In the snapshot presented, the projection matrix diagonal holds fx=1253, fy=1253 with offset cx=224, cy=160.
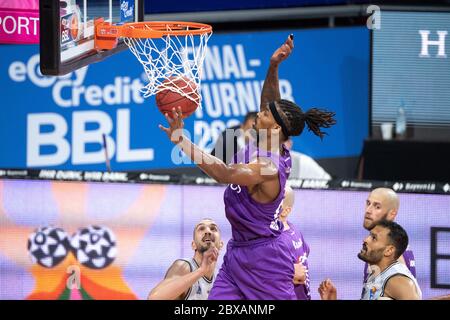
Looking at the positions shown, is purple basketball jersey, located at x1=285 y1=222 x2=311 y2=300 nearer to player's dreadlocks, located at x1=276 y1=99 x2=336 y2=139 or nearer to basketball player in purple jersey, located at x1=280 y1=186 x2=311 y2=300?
basketball player in purple jersey, located at x1=280 y1=186 x2=311 y2=300

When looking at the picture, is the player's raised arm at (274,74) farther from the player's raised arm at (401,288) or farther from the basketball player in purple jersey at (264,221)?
the player's raised arm at (401,288)

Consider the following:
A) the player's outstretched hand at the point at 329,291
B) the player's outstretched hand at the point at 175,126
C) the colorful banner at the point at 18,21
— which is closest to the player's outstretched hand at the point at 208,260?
the player's outstretched hand at the point at 329,291

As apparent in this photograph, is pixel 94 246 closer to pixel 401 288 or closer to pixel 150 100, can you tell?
pixel 150 100

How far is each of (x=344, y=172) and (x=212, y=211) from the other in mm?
2544

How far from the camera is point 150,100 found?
11320 mm

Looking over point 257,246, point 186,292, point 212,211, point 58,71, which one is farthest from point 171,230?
point 58,71

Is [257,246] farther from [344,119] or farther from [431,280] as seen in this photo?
[344,119]

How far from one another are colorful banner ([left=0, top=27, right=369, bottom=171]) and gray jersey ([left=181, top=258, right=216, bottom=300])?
272cm

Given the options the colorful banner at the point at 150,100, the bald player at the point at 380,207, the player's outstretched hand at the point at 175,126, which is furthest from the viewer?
the colorful banner at the point at 150,100

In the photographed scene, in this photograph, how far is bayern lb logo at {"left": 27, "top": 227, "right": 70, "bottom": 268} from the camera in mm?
9445

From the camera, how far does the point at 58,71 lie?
7270 mm

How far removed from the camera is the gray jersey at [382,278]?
7801 mm

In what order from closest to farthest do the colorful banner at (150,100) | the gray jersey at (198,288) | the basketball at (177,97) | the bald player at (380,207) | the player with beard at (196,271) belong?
1. the basketball at (177,97)
2. the player with beard at (196,271)
3. the gray jersey at (198,288)
4. the bald player at (380,207)
5. the colorful banner at (150,100)

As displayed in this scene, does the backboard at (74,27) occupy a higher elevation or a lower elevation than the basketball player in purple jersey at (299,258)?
higher
